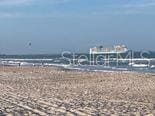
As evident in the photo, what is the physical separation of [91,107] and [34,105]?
1.71 meters

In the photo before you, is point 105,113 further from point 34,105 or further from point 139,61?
point 139,61

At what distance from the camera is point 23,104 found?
53.0ft

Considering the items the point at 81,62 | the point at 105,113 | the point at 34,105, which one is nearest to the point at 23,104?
the point at 34,105

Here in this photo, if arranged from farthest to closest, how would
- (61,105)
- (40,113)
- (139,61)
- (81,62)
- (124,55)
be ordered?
(124,55) → (81,62) → (139,61) → (61,105) → (40,113)

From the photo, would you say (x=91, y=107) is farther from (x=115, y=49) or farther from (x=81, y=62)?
(x=115, y=49)

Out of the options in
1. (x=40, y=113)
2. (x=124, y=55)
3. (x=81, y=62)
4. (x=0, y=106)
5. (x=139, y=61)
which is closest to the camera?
(x=40, y=113)

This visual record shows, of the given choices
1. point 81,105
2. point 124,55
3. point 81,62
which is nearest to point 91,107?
point 81,105

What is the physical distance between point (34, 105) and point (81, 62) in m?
56.7

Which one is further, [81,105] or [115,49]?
[115,49]

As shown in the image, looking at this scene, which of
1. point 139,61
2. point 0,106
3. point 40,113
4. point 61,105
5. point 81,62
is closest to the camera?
point 40,113

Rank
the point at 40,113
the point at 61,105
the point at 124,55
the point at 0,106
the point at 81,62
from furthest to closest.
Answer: the point at 124,55, the point at 81,62, the point at 61,105, the point at 0,106, the point at 40,113

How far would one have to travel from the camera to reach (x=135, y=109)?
594 inches

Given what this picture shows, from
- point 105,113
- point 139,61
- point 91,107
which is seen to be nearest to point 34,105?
point 91,107

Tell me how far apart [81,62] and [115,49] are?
45.3ft
